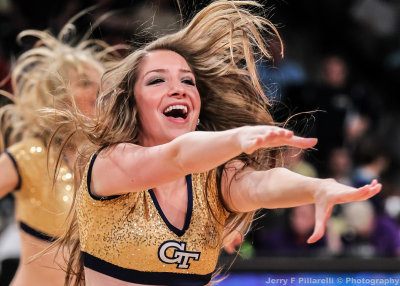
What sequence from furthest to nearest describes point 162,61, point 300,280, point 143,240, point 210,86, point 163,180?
1. point 300,280
2. point 210,86
3. point 162,61
4. point 143,240
5. point 163,180

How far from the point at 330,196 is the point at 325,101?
534 centimetres

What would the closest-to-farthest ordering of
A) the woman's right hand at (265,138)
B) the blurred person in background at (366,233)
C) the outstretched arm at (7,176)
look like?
the woman's right hand at (265,138) < the outstretched arm at (7,176) < the blurred person in background at (366,233)

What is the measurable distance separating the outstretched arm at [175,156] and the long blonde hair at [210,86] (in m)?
0.18

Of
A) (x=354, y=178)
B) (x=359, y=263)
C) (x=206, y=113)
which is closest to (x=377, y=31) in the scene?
(x=354, y=178)

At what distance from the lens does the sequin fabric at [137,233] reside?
2.58 metres

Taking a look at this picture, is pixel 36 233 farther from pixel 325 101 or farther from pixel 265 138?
pixel 325 101

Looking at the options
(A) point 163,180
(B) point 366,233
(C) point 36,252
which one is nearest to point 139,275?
(A) point 163,180

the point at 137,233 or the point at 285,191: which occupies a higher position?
the point at 285,191

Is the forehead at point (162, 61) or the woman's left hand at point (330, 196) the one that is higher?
the forehead at point (162, 61)

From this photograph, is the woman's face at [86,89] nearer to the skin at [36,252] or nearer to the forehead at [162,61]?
the skin at [36,252]

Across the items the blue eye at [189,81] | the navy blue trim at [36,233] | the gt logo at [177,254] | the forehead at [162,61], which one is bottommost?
the navy blue trim at [36,233]

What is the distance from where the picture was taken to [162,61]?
283cm

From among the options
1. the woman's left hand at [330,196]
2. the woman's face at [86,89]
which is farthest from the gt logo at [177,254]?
the woman's face at [86,89]

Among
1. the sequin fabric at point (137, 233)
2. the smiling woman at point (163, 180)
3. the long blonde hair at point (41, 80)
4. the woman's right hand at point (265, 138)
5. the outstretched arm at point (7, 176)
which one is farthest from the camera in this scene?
the long blonde hair at point (41, 80)
